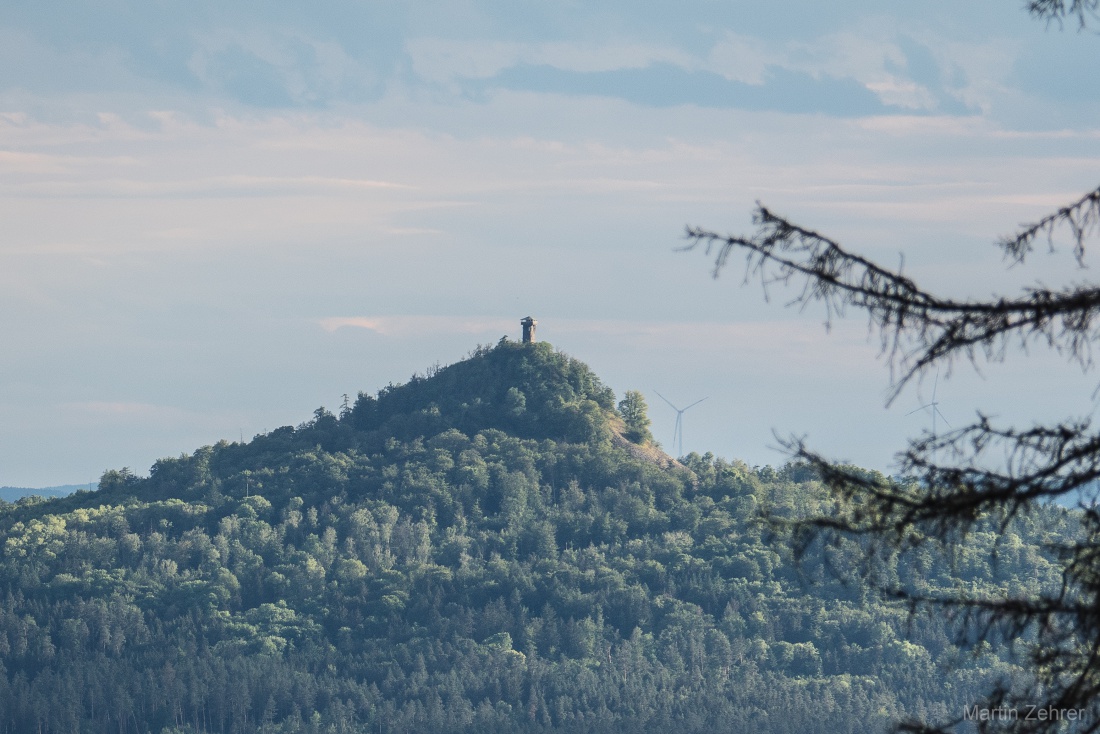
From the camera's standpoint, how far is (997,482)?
1369cm

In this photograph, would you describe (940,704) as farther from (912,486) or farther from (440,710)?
(912,486)

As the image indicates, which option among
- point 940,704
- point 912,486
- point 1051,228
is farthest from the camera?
point 940,704

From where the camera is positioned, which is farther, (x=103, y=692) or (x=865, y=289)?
(x=103, y=692)

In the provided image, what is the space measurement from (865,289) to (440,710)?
173 m

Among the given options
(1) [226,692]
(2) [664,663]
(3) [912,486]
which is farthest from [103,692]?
(3) [912,486]

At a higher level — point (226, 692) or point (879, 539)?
point (879, 539)

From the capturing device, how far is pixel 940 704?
174 m

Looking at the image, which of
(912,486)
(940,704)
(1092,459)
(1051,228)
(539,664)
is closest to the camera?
(1092,459)

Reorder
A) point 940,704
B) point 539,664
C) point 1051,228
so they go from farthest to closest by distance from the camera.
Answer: point 539,664, point 940,704, point 1051,228

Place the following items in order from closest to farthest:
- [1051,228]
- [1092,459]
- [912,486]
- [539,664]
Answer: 1. [1092,459]
2. [1051,228]
3. [912,486]
4. [539,664]

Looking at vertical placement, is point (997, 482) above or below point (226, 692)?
above

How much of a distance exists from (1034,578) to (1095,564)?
191m

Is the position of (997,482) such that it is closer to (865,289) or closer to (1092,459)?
(1092,459)

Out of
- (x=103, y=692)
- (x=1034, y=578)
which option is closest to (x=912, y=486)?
(x=103, y=692)
